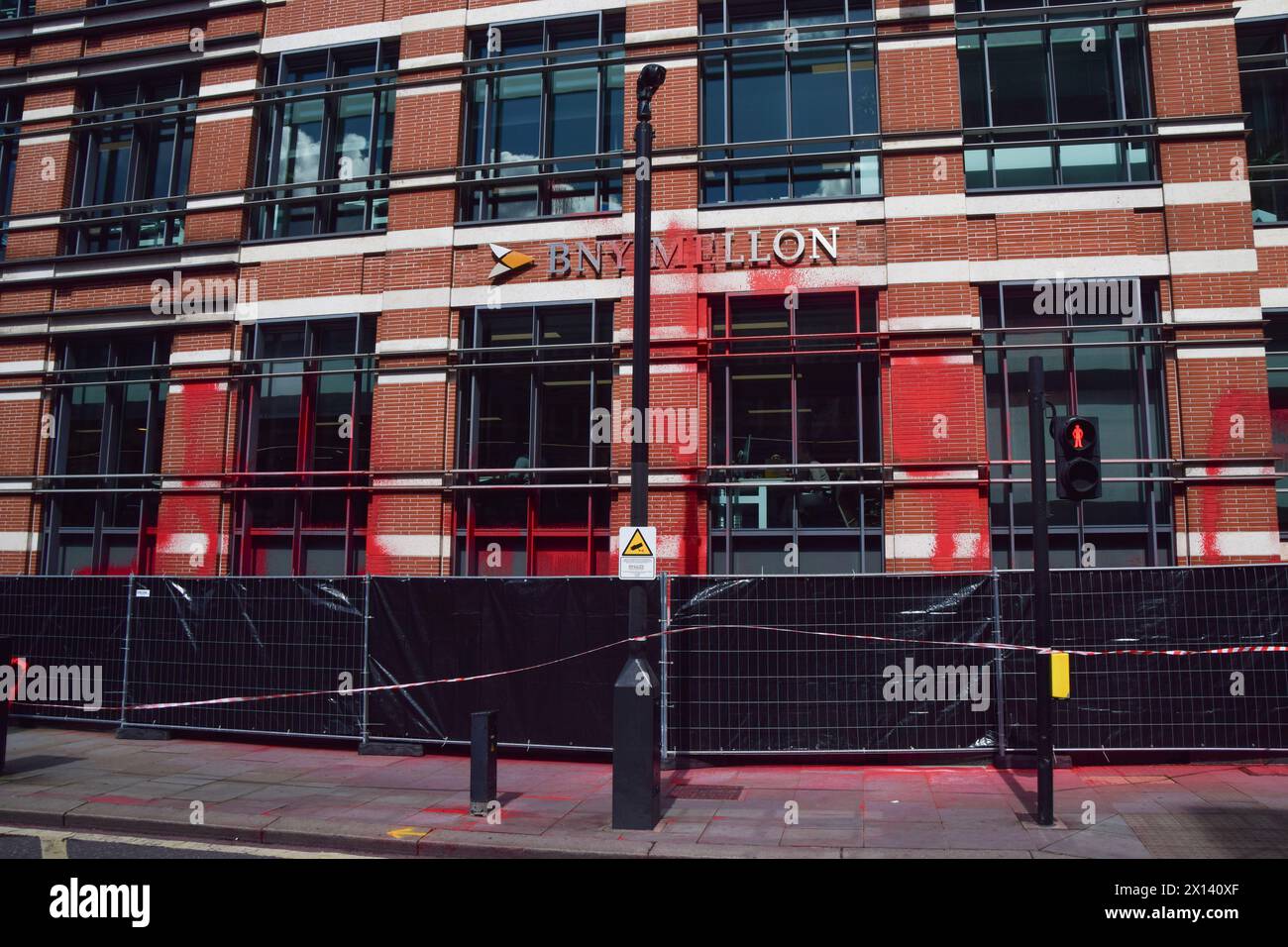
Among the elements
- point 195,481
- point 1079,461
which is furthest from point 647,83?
A: point 195,481

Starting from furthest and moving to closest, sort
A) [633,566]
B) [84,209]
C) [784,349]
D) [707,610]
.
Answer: [84,209]
[784,349]
[707,610]
[633,566]

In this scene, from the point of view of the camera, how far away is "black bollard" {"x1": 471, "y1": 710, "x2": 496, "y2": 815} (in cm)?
885

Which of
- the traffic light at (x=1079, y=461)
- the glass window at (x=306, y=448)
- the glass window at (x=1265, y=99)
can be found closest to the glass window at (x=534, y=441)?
the glass window at (x=306, y=448)

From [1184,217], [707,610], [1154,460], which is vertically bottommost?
[707,610]

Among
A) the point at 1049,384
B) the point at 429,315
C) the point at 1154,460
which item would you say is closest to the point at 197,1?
the point at 429,315

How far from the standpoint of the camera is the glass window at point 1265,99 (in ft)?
46.8

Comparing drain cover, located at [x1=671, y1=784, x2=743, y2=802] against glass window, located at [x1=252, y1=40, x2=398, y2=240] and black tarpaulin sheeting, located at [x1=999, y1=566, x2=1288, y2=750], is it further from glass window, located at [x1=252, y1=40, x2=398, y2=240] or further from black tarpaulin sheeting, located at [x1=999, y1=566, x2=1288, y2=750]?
glass window, located at [x1=252, y1=40, x2=398, y2=240]

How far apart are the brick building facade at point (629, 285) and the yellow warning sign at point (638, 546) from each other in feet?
16.6

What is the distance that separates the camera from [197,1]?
57.6 feet

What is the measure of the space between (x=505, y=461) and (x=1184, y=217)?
36.9 feet

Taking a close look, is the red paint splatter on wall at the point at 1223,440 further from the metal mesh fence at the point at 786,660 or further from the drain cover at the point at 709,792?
the drain cover at the point at 709,792

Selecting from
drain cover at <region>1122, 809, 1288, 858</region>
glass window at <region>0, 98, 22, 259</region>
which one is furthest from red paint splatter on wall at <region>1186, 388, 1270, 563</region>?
glass window at <region>0, 98, 22, 259</region>
